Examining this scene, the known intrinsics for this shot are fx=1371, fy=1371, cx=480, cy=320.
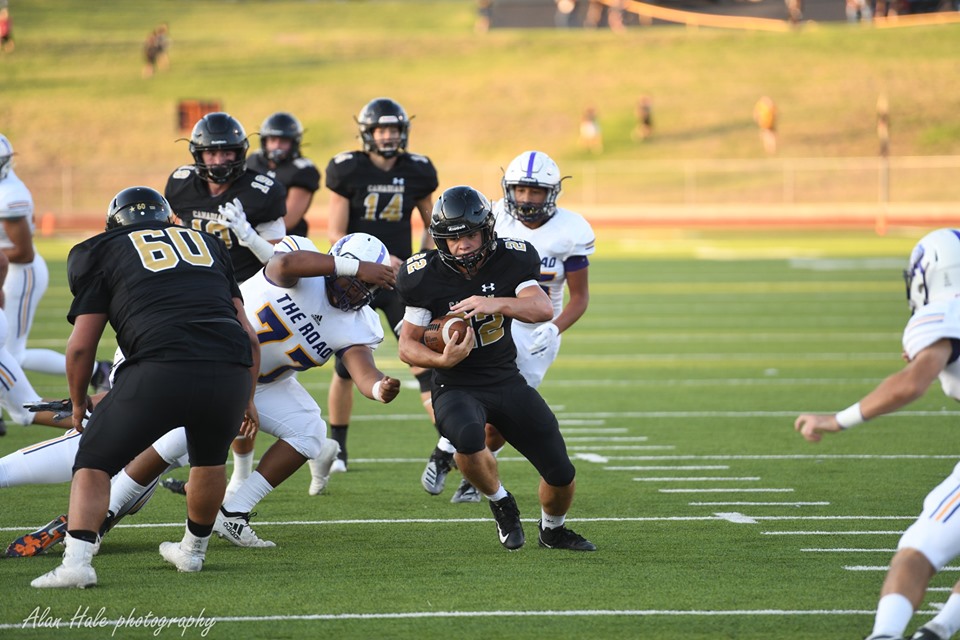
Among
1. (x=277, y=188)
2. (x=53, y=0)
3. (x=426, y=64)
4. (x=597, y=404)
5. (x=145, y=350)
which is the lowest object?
(x=597, y=404)

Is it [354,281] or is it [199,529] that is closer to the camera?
[199,529]

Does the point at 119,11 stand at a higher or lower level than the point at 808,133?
higher

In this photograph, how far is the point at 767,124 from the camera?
38.5 m

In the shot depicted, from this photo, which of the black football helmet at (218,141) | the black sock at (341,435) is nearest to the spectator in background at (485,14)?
the black sock at (341,435)

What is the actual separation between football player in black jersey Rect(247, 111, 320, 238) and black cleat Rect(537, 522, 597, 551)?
3.47 m

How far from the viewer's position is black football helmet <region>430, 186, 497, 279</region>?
224 inches

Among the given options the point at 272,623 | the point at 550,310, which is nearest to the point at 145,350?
the point at 272,623

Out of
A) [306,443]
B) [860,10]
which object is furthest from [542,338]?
[860,10]

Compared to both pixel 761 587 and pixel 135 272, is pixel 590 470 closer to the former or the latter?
pixel 761 587

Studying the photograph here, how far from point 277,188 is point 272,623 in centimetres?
328

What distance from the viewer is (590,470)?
779cm

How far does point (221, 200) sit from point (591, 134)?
32627 millimetres

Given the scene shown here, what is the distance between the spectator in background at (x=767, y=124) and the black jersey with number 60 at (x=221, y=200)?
3258 cm

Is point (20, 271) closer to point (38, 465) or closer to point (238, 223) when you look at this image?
point (238, 223)
